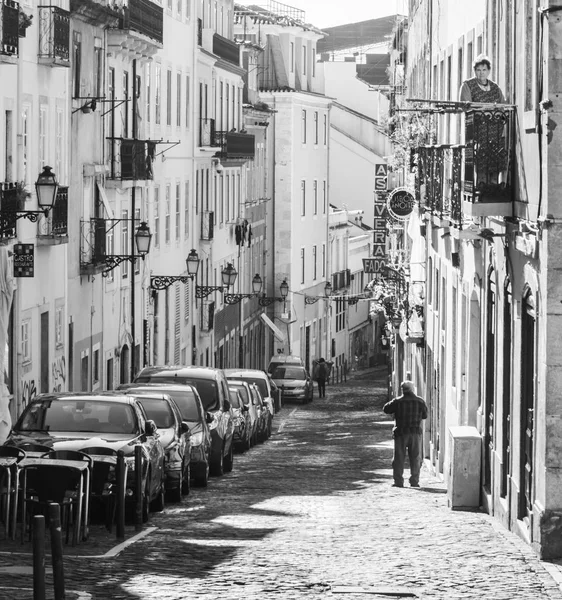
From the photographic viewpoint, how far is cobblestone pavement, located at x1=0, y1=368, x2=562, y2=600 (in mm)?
12523

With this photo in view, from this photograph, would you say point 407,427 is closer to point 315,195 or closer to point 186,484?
point 186,484

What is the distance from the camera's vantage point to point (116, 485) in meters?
15.9

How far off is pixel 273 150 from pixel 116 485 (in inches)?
2319

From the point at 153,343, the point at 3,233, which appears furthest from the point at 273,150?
the point at 3,233

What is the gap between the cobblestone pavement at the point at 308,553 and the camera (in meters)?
12.5

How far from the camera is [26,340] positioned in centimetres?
2909

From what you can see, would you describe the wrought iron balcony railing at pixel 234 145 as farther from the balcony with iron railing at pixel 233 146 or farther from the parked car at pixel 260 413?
the parked car at pixel 260 413

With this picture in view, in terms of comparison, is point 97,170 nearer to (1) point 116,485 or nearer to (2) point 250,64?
(1) point 116,485

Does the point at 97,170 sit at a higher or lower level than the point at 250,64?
lower

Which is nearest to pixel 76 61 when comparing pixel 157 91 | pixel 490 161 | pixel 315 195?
pixel 157 91

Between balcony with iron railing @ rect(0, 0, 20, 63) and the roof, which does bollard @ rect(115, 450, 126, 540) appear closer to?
balcony with iron railing @ rect(0, 0, 20, 63)

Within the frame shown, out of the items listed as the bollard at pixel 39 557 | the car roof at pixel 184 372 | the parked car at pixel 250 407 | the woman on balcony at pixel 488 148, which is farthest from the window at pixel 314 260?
the bollard at pixel 39 557

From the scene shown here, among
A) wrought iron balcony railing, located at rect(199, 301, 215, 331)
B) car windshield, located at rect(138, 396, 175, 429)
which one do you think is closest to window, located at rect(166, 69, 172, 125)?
wrought iron balcony railing, located at rect(199, 301, 215, 331)

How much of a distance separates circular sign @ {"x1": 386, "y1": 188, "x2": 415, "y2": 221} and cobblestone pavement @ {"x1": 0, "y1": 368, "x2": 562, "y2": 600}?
13367 mm
